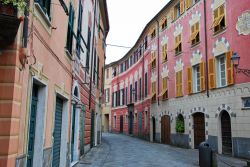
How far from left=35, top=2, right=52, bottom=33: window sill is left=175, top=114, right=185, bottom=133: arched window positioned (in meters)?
15.9

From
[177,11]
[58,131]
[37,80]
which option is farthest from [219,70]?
[37,80]

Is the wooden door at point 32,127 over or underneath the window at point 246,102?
underneath

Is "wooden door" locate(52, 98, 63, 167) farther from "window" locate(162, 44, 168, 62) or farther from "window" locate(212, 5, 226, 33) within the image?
"window" locate(162, 44, 168, 62)

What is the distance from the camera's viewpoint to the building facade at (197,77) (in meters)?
15.5

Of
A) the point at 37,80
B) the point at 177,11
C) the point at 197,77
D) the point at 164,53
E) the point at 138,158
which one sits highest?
the point at 177,11

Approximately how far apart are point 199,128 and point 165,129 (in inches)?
225

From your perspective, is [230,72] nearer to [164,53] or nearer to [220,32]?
[220,32]

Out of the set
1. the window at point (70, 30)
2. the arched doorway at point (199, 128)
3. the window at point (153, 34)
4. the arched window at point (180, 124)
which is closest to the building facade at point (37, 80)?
the window at point (70, 30)

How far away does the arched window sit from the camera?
21.2 meters

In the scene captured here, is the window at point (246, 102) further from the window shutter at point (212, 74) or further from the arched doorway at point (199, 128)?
the arched doorway at point (199, 128)

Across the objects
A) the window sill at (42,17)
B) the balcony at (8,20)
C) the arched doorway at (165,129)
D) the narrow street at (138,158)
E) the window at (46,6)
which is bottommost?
the narrow street at (138,158)

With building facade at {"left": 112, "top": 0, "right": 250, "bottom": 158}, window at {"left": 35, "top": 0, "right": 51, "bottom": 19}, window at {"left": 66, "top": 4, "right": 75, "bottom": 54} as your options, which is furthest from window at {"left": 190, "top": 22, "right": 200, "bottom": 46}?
window at {"left": 35, "top": 0, "right": 51, "bottom": 19}

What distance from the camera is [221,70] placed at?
17281 mm

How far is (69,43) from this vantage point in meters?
9.80
